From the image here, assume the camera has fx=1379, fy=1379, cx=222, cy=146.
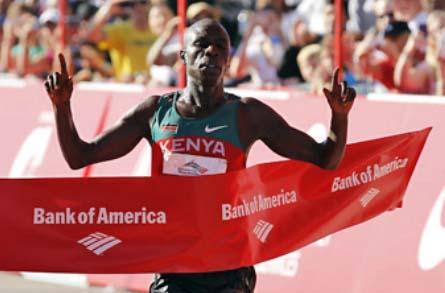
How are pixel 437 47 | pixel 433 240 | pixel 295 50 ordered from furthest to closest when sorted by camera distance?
1. pixel 295 50
2. pixel 437 47
3. pixel 433 240

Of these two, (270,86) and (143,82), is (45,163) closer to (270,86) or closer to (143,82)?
(143,82)

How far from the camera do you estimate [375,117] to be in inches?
359

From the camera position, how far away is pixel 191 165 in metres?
6.08

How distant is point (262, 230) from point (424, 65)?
157 inches

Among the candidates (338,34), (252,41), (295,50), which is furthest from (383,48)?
(252,41)

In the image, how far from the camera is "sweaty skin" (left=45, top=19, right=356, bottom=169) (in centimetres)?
593

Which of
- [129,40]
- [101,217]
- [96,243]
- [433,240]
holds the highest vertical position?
[129,40]

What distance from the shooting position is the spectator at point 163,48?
1198 centimetres

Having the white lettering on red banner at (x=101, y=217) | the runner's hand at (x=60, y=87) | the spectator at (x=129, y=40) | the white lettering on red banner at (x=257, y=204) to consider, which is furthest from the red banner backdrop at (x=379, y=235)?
the runner's hand at (x=60, y=87)

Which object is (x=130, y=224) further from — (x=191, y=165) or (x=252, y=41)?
(x=252, y=41)

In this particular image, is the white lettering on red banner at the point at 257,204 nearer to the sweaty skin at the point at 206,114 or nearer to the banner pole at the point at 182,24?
the sweaty skin at the point at 206,114

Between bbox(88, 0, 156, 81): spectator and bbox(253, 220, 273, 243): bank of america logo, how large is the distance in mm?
6155

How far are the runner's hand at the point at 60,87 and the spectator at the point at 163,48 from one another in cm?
596

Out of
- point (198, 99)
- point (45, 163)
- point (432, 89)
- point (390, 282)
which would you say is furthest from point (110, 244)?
point (45, 163)
